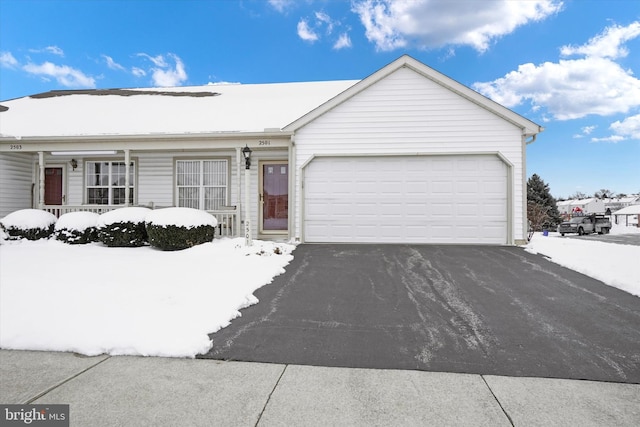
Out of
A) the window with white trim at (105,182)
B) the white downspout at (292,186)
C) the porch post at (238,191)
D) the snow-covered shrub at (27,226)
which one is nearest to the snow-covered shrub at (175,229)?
the porch post at (238,191)

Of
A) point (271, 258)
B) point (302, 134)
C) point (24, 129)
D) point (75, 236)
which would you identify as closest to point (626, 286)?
point (271, 258)

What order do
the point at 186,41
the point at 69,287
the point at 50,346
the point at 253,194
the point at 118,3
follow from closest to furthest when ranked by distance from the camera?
the point at 50,346 → the point at 69,287 → the point at 253,194 → the point at 118,3 → the point at 186,41

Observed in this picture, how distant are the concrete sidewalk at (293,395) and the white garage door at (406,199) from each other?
675cm

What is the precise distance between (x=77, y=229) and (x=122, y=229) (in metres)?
1.43

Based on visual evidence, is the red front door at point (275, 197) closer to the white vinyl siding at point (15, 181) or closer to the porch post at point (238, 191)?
the porch post at point (238, 191)

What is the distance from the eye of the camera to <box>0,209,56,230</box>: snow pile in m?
9.40

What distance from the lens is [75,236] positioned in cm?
913

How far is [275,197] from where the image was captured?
11.1 meters

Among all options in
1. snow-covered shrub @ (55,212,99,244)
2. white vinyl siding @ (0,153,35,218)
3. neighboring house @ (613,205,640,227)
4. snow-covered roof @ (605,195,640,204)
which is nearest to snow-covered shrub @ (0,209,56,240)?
snow-covered shrub @ (55,212,99,244)

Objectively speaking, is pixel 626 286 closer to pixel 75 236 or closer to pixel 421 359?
pixel 421 359

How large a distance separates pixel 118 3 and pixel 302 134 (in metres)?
11.1

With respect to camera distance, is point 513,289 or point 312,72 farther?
point 312,72

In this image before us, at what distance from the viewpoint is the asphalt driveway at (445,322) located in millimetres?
3113

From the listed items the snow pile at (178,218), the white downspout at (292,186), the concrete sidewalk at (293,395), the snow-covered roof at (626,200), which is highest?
the snow-covered roof at (626,200)
